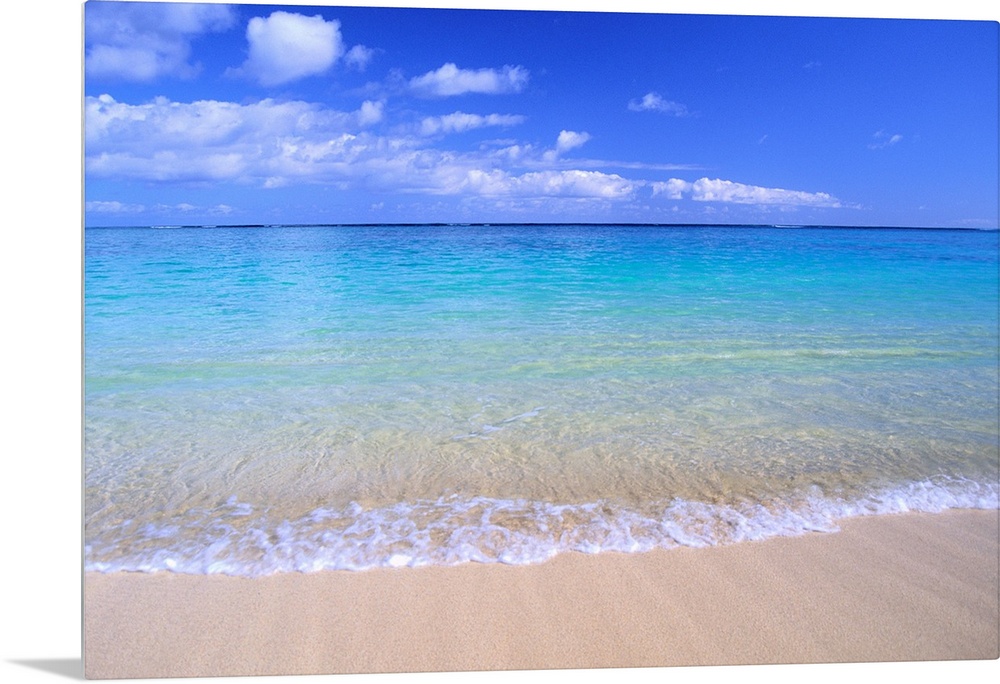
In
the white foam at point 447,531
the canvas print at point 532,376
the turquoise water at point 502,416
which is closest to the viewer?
the canvas print at point 532,376

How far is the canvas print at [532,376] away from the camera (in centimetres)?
190

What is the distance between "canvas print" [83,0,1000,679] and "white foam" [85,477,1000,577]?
0.5 inches

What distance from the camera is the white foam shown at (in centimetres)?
203

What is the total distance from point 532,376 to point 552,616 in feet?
6.15

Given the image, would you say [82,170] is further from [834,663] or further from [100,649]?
[834,663]

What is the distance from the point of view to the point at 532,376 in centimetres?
365

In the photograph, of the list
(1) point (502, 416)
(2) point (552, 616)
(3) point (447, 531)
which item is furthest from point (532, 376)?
(2) point (552, 616)

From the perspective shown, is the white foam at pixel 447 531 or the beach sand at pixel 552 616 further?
the white foam at pixel 447 531

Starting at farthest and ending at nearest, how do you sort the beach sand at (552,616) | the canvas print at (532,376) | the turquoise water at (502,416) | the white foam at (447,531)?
the turquoise water at (502,416) → the white foam at (447,531) → the canvas print at (532,376) → the beach sand at (552,616)

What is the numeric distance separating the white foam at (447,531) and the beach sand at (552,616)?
55 millimetres

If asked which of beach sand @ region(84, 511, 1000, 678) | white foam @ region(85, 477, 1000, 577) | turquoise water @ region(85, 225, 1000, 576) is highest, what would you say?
turquoise water @ region(85, 225, 1000, 576)

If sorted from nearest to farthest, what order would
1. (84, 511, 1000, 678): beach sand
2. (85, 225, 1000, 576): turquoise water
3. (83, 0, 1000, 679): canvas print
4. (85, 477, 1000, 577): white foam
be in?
1. (84, 511, 1000, 678): beach sand
2. (83, 0, 1000, 679): canvas print
3. (85, 477, 1000, 577): white foam
4. (85, 225, 1000, 576): turquoise water

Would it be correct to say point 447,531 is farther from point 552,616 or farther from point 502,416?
point 502,416

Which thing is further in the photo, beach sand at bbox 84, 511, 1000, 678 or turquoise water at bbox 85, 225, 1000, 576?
turquoise water at bbox 85, 225, 1000, 576
